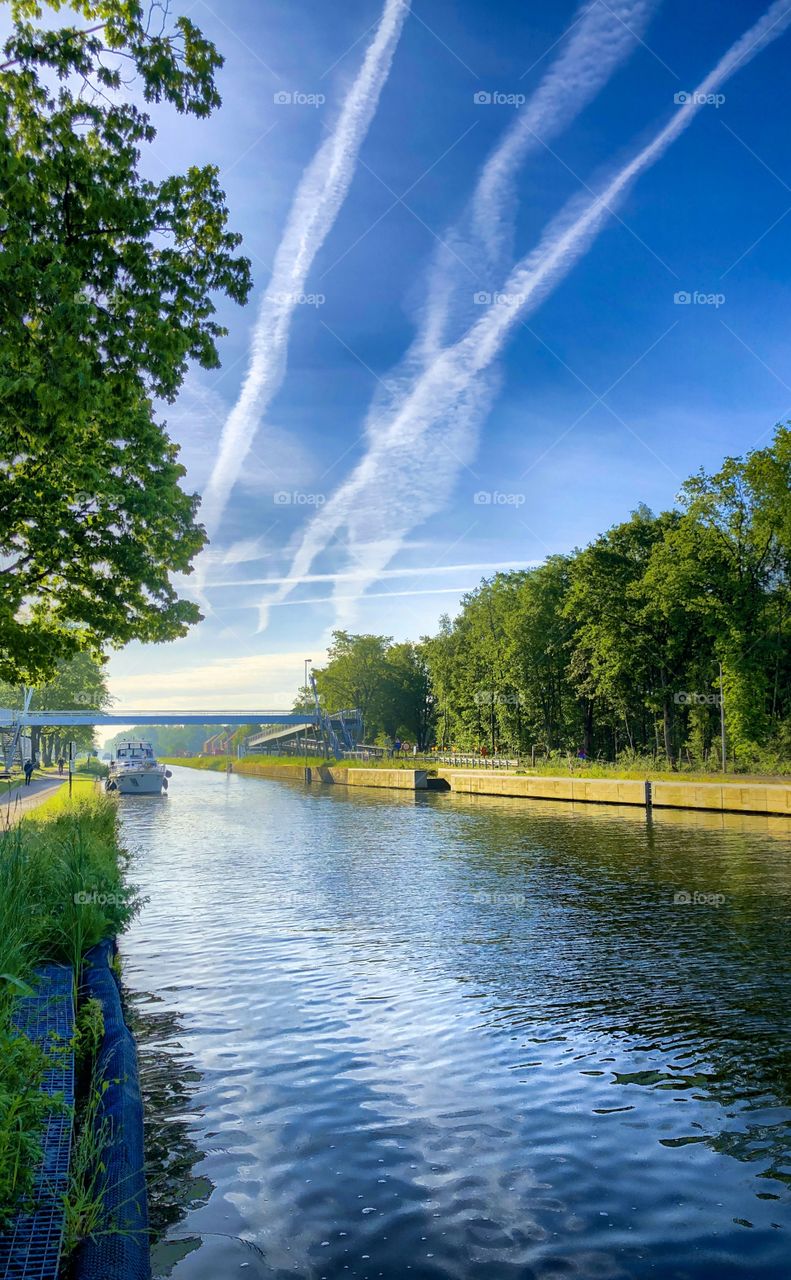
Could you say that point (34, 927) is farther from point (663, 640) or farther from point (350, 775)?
point (350, 775)

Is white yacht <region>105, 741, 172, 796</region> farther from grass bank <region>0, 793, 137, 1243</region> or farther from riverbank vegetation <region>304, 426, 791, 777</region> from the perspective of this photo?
grass bank <region>0, 793, 137, 1243</region>

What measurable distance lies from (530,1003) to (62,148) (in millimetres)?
11473

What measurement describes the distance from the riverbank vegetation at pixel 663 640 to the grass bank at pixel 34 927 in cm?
3690

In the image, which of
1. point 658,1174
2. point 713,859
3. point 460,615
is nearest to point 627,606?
point 713,859

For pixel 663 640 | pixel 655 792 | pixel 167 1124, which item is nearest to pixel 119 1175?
pixel 167 1124

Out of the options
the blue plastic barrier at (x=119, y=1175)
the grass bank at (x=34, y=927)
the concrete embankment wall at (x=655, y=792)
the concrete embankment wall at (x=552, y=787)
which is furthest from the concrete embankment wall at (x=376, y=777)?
the blue plastic barrier at (x=119, y=1175)

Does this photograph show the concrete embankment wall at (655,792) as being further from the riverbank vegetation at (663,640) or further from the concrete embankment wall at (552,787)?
the riverbank vegetation at (663,640)

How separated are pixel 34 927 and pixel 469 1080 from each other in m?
4.28

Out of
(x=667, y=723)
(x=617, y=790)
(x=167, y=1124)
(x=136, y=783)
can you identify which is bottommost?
(x=136, y=783)

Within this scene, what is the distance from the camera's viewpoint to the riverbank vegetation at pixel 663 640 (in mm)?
47844

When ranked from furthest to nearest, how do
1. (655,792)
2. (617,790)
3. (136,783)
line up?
(136,783)
(617,790)
(655,792)

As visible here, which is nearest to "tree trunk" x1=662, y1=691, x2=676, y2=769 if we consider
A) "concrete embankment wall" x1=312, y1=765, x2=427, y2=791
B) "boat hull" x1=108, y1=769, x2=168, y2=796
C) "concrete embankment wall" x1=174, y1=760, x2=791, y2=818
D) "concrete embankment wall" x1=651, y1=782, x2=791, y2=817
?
"concrete embankment wall" x1=174, y1=760, x2=791, y2=818

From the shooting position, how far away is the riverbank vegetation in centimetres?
4784

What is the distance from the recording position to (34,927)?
8.28 meters
